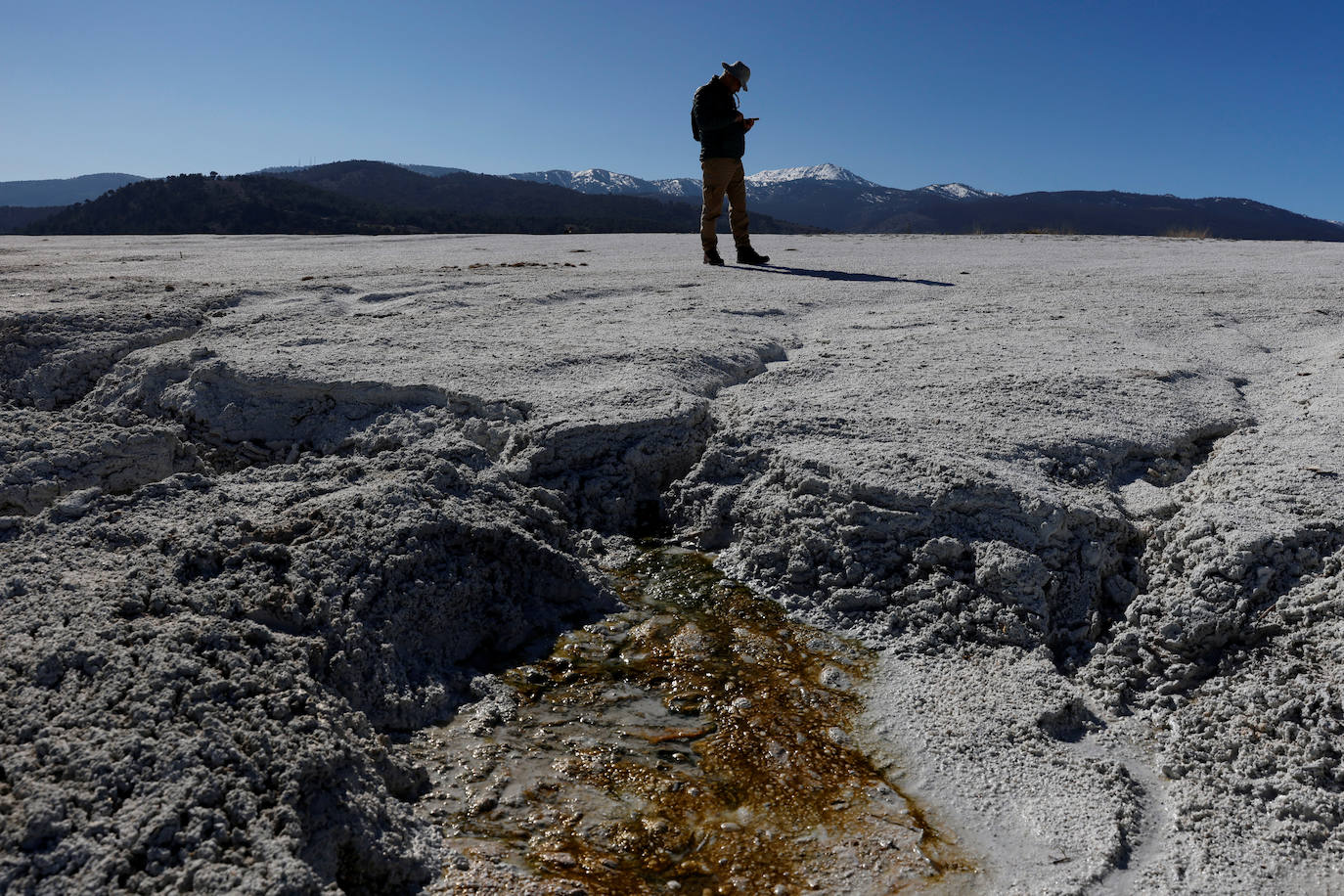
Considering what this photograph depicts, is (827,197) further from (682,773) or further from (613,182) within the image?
(682,773)

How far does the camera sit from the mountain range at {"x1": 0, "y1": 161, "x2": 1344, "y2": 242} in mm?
26625

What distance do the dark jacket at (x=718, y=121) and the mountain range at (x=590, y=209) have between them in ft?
22.9

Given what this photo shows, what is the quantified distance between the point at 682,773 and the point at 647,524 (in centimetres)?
144

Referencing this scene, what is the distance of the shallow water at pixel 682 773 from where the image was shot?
1.91 m

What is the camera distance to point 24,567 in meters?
2.47

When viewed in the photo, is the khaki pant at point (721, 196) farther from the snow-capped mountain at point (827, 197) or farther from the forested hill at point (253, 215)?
the snow-capped mountain at point (827, 197)

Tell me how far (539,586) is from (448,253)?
6412mm

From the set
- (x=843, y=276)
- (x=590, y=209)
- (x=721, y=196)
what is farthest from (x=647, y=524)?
(x=590, y=209)

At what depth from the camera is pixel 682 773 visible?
7.25 ft

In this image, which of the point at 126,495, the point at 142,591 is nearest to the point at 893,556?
the point at 142,591

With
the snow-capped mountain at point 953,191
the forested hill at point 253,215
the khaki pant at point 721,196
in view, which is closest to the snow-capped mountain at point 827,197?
the snow-capped mountain at point 953,191

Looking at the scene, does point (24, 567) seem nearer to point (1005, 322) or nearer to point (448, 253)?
point (1005, 322)

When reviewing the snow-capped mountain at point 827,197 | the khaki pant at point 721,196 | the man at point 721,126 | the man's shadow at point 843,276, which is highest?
the snow-capped mountain at point 827,197

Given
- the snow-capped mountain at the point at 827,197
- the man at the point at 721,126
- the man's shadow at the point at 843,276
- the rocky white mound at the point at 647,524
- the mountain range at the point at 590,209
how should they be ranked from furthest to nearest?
the snow-capped mountain at the point at 827,197, the mountain range at the point at 590,209, the man at the point at 721,126, the man's shadow at the point at 843,276, the rocky white mound at the point at 647,524
